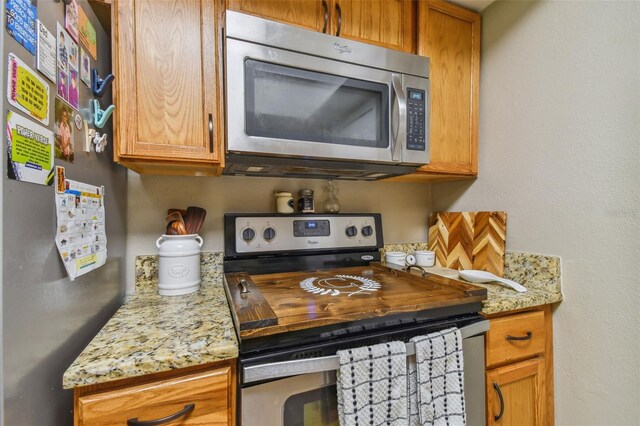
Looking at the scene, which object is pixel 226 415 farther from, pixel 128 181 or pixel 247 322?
pixel 128 181

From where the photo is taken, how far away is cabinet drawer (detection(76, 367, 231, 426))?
1.84ft

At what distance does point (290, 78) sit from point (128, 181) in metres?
0.81

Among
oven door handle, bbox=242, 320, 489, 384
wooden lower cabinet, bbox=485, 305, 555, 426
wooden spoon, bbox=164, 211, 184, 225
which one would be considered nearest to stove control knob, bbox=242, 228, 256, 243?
wooden spoon, bbox=164, 211, 184, 225

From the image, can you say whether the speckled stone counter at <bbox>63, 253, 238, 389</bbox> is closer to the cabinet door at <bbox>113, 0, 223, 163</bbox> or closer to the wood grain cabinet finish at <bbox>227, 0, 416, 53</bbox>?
the cabinet door at <bbox>113, 0, 223, 163</bbox>

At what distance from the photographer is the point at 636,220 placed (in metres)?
0.84

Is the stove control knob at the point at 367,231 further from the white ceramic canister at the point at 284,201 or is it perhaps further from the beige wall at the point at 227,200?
the white ceramic canister at the point at 284,201

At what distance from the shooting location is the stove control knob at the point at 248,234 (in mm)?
1181

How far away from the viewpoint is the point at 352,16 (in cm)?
110

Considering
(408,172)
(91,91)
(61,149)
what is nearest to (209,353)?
(61,149)

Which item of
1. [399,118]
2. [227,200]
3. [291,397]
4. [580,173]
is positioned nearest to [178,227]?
[227,200]

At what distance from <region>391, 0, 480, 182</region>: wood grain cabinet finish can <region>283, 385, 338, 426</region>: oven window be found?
37.8 inches

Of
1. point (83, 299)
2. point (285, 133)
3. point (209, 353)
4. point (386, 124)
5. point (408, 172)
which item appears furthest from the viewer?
point (408, 172)

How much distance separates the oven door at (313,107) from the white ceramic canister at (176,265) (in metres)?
0.43

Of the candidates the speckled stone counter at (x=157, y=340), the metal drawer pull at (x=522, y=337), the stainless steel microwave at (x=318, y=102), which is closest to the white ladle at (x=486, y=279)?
the metal drawer pull at (x=522, y=337)
